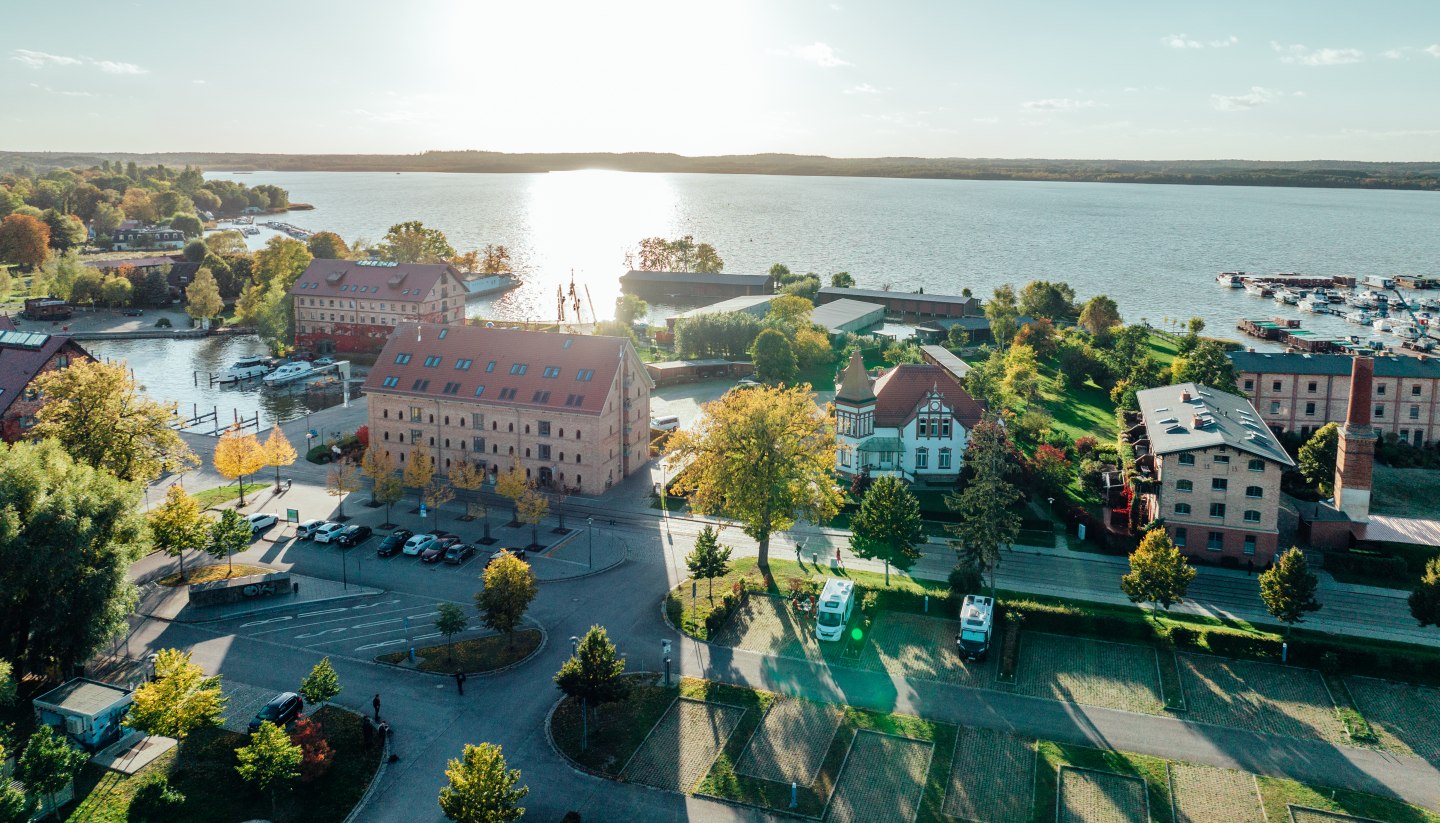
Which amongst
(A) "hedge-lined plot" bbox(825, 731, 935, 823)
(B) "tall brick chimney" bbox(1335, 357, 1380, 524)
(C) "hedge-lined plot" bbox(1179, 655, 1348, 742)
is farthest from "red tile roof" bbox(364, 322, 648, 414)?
(B) "tall brick chimney" bbox(1335, 357, 1380, 524)

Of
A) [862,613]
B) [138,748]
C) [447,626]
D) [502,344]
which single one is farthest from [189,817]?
[502,344]

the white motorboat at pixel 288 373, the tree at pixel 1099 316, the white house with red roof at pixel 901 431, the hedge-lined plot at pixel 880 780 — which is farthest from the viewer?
the tree at pixel 1099 316

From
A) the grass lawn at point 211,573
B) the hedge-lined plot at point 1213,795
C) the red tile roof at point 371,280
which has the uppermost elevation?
the red tile roof at point 371,280

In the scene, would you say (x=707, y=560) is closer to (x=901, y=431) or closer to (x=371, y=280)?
(x=901, y=431)

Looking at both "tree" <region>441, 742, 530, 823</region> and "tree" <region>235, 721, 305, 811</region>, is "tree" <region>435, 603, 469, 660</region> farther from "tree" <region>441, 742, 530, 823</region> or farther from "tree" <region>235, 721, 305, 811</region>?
"tree" <region>441, 742, 530, 823</region>

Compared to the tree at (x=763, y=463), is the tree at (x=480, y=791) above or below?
below

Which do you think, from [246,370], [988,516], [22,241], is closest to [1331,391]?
[988,516]

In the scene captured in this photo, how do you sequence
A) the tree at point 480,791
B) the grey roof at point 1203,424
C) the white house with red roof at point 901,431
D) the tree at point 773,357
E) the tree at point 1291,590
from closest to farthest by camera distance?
the tree at point 480,791 < the tree at point 1291,590 < the grey roof at point 1203,424 < the white house with red roof at point 901,431 < the tree at point 773,357

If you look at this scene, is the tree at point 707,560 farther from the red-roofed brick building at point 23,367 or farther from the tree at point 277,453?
the red-roofed brick building at point 23,367

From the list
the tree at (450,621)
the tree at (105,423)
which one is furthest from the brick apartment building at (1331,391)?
the tree at (105,423)
